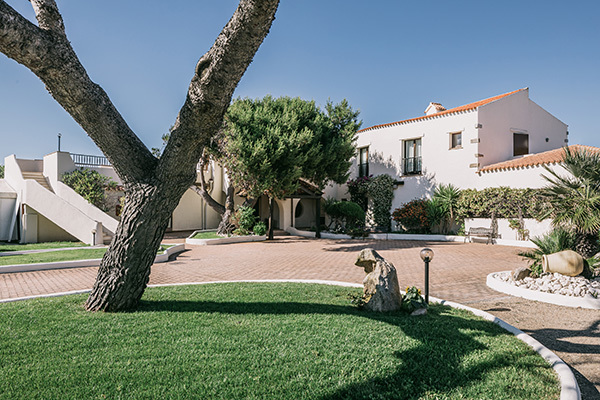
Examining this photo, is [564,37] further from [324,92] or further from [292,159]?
[324,92]

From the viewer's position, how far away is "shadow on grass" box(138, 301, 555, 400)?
10.5ft

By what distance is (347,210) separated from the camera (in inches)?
858

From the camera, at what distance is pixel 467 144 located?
19.4m

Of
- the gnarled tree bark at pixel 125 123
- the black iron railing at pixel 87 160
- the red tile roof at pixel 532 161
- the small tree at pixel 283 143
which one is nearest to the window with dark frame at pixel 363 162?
the small tree at pixel 283 143

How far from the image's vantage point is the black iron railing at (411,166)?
21.7 metres

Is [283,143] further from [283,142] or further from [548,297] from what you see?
[548,297]

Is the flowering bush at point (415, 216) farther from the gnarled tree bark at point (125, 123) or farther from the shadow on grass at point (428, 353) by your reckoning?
the gnarled tree bark at point (125, 123)

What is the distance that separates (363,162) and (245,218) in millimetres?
9532

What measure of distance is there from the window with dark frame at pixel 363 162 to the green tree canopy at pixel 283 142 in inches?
187

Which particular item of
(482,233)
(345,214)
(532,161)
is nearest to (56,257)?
(345,214)

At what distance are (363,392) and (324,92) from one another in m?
19.3

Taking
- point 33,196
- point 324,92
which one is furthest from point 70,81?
point 324,92

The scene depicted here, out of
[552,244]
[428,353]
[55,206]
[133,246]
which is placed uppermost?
[55,206]

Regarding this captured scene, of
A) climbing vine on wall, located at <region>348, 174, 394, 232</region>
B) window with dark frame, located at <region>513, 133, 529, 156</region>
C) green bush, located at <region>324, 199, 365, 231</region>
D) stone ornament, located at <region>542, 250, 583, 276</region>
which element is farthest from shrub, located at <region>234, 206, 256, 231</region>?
window with dark frame, located at <region>513, 133, 529, 156</region>
